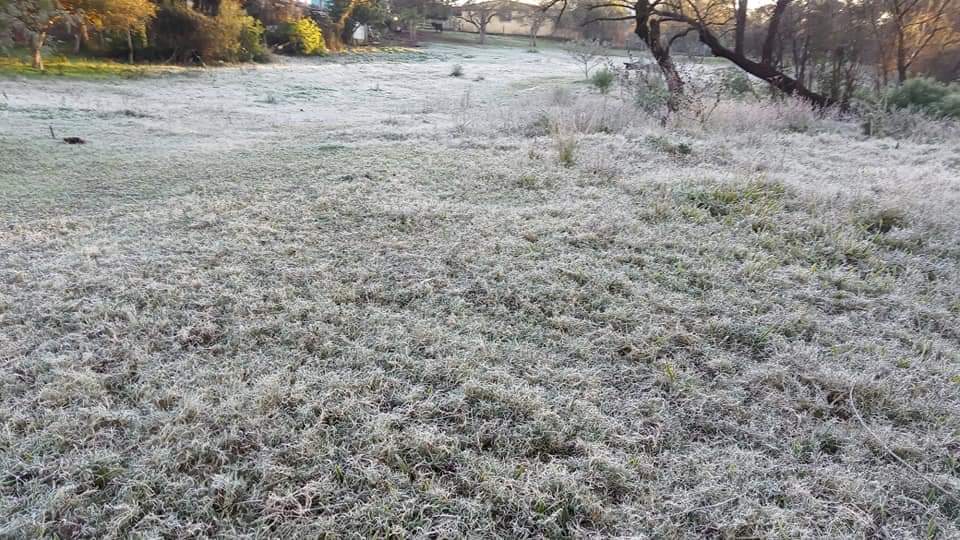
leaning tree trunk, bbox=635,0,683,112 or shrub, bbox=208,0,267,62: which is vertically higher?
shrub, bbox=208,0,267,62

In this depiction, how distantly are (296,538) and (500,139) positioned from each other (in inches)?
223

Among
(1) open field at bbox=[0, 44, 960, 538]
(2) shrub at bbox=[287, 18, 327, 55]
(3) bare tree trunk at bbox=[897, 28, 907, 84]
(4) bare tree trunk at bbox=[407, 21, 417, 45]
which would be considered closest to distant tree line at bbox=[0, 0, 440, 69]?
(2) shrub at bbox=[287, 18, 327, 55]

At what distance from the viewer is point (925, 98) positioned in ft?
28.0

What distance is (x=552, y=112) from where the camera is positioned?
8.23 m

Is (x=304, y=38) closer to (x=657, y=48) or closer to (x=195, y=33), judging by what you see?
(x=195, y=33)

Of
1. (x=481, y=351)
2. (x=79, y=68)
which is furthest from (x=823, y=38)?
(x=79, y=68)

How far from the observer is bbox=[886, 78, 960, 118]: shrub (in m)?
8.09

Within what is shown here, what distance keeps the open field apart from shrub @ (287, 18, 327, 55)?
19325 mm

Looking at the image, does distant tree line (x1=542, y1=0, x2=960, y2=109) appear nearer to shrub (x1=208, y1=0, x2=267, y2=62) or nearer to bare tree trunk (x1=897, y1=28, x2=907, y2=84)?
bare tree trunk (x1=897, y1=28, x2=907, y2=84)

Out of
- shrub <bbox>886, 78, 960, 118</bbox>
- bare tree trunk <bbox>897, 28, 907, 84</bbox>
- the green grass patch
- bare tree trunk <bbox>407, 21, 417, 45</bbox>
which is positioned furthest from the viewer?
bare tree trunk <bbox>407, 21, 417, 45</bbox>

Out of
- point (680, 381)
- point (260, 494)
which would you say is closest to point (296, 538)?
point (260, 494)

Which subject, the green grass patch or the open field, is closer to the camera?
the open field

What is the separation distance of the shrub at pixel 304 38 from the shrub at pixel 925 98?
20.7m

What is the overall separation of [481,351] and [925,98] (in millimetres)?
10234
